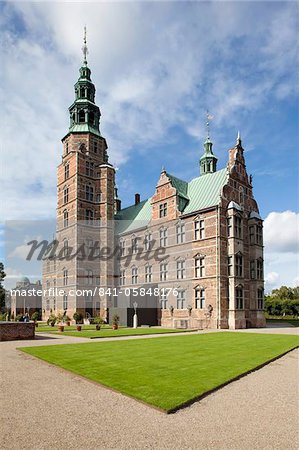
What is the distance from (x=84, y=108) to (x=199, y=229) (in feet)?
82.3

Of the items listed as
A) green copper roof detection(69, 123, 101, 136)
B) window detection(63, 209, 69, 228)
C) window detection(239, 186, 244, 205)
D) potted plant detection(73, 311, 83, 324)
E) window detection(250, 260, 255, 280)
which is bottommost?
potted plant detection(73, 311, 83, 324)

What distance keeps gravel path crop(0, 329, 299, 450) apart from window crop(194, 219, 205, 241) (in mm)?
26164

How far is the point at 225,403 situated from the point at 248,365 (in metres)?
4.54

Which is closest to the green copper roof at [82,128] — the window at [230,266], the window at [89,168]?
the window at [89,168]

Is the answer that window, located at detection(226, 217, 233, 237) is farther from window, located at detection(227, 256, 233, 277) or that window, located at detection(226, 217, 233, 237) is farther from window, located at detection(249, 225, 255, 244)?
window, located at detection(249, 225, 255, 244)

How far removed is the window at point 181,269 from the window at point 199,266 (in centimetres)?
176

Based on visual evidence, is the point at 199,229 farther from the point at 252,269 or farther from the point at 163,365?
the point at 163,365

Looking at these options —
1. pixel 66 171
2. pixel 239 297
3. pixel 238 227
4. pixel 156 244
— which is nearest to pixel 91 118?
pixel 66 171

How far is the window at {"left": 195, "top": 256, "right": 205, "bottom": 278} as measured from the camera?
35.8 m

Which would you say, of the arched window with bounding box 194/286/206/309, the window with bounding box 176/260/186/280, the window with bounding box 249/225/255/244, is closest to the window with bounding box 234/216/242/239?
the window with bounding box 249/225/255/244

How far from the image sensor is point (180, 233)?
3881 centimetres

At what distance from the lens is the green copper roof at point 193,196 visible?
1468 inches

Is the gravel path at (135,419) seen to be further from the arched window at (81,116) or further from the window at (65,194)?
the arched window at (81,116)

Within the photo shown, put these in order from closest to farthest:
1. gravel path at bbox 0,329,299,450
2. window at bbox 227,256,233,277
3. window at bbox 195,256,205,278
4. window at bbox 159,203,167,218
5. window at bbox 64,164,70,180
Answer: gravel path at bbox 0,329,299,450, window at bbox 227,256,233,277, window at bbox 195,256,205,278, window at bbox 159,203,167,218, window at bbox 64,164,70,180
